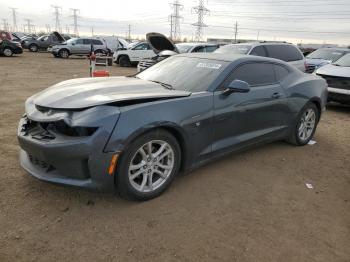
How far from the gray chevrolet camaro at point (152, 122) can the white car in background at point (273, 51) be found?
4.75 metres

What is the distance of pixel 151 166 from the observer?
128 inches

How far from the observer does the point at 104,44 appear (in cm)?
2625

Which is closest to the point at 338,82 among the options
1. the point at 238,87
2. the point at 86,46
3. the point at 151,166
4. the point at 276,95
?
the point at 276,95

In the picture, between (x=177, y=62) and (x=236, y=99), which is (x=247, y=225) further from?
(x=177, y=62)

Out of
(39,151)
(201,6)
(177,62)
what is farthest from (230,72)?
(201,6)

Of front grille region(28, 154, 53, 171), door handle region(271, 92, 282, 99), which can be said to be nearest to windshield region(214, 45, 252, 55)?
door handle region(271, 92, 282, 99)

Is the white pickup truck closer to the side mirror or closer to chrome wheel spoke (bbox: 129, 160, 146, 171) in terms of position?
the side mirror

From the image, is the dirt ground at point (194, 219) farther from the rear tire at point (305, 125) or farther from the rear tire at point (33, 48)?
the rear tire at point (33, 48)

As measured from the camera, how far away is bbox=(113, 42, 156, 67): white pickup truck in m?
19.8

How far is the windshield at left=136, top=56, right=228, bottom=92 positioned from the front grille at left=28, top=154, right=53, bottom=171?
1670mm

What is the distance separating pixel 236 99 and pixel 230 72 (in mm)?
351

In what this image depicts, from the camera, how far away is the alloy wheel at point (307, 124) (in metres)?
5.22

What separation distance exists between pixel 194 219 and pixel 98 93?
1.61 meters

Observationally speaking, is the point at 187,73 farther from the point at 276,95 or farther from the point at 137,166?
the point at 137,166
